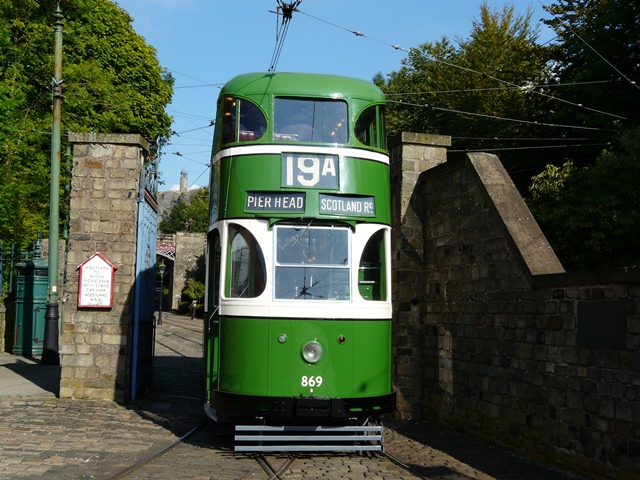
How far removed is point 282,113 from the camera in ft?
33.2

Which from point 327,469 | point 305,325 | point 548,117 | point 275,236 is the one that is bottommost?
point 327,469

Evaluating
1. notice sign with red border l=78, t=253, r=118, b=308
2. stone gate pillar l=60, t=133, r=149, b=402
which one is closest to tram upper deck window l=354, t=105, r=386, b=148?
stone gate pillar l=60, t=133, r=149, b=402

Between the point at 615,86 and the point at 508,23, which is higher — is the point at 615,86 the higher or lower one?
the lower one

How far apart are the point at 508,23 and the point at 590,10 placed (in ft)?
25.8

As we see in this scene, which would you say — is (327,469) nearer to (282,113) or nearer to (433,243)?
(282,113)

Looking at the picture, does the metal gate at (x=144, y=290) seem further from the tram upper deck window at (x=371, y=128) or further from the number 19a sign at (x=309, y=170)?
the tram upper deck window at (x=371, y=128)

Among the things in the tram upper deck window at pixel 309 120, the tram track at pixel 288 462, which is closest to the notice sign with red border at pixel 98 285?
the tram track at pixel 288 462

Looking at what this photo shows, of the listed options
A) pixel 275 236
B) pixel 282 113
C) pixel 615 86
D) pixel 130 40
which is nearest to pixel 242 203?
pixel 275 236

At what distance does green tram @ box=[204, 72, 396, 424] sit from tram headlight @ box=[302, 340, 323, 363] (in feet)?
0.04

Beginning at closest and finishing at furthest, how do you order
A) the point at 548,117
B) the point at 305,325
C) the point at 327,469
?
the point at 327,469 → the point at 305,325 → the point at 548,117

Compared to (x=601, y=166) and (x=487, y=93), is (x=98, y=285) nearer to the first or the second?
(x=601, y=166)

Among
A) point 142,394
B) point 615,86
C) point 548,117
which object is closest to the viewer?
point 142,394

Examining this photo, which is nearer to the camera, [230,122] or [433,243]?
[230,122]

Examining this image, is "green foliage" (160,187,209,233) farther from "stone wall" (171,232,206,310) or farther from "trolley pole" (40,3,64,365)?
"trolley pole" (40,3,64,365)
